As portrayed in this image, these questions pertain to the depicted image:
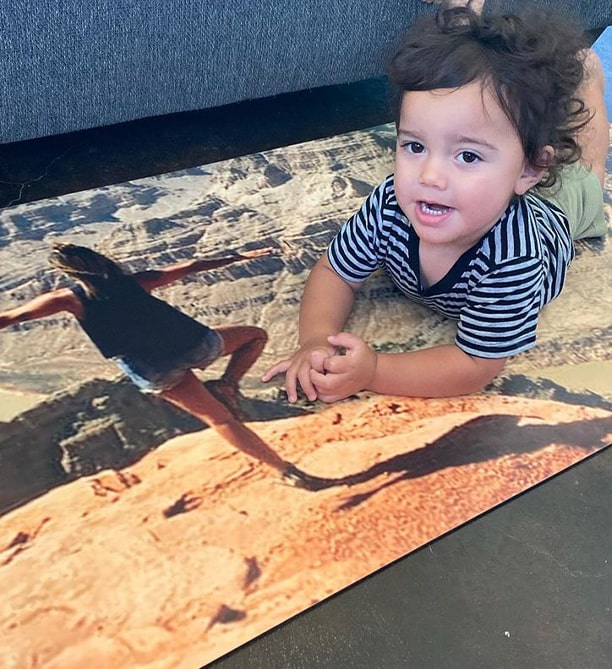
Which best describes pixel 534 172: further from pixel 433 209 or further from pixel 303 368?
pixel 303 368

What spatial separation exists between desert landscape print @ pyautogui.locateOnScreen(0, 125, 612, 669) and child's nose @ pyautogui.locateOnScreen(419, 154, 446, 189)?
271 mm

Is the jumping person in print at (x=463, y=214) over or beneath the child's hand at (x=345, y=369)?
over

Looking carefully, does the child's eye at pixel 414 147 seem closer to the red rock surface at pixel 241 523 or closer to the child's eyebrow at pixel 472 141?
the child's eyebrow at pixel 472 141

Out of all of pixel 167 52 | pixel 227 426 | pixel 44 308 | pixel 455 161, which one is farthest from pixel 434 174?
pixel 167 52

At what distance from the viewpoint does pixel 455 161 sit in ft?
2.61

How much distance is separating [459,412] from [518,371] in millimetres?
120

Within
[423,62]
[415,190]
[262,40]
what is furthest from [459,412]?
[262,40]

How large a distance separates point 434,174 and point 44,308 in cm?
53

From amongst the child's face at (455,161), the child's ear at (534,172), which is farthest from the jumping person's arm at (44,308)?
the child's ear at (534,172)

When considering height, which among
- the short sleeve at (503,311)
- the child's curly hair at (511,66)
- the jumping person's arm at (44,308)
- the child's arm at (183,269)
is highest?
the child's curly hair at (511,66)

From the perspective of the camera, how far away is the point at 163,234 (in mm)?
1133

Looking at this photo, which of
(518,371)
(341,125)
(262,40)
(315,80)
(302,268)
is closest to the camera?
(518,371)

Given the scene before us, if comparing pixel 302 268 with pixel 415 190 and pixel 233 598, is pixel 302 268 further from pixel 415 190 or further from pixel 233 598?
pixel 233 598

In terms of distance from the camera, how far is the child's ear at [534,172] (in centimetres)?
84
